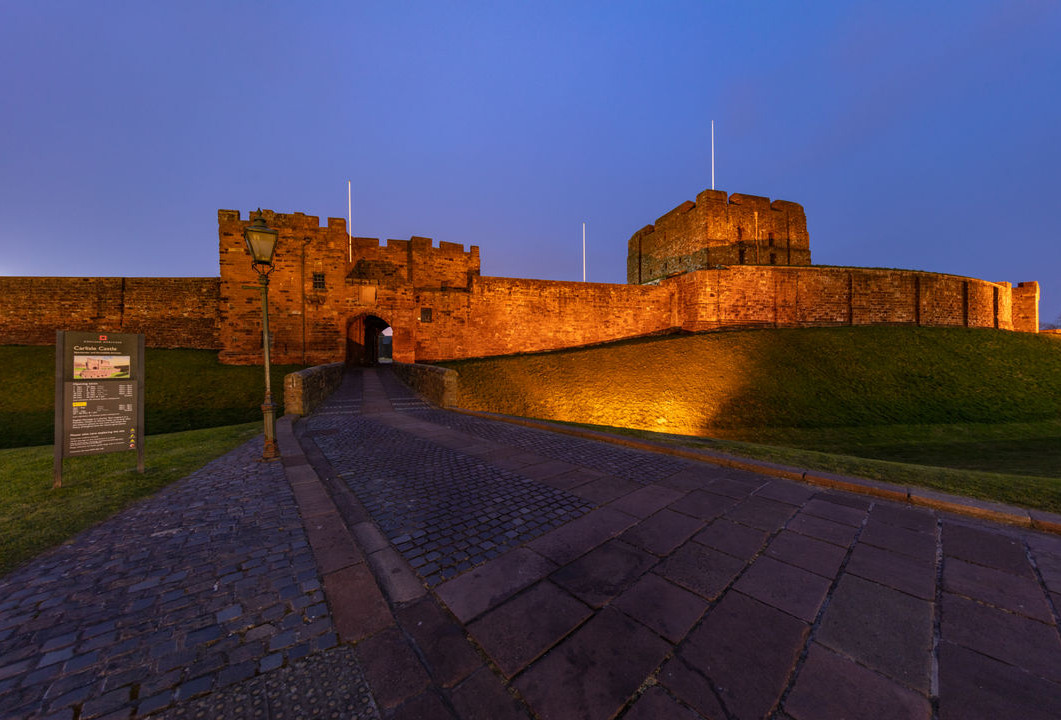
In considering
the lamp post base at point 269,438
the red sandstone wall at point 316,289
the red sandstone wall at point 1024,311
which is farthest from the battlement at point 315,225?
the red sandstone wall at point 1024,311

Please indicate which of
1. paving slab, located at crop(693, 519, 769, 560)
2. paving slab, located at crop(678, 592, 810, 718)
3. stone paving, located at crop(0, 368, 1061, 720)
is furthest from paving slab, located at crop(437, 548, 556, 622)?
paving slab, located at crop(693, 519, 769, 560)

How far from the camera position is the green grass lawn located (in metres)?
2.89

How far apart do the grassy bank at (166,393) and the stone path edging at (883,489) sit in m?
12.6

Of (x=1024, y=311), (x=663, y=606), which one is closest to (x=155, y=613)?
(x=663, y=606)

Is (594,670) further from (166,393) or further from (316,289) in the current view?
(316,289)

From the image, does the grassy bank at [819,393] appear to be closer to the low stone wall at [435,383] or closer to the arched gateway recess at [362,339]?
the low stone wall at [435,383]

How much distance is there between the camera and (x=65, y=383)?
13.6 feet

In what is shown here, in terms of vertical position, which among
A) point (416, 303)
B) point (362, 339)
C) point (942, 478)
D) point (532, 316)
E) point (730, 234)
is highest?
point (730, 234)

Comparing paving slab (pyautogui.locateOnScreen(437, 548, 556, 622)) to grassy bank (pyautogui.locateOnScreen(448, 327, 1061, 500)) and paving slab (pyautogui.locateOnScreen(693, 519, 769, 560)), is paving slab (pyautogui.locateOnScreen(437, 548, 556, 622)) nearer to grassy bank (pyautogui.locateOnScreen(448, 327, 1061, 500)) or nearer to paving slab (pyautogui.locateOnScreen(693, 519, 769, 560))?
paving slab (pyautogui.locateOnScreen(693, 519, 769, 560))

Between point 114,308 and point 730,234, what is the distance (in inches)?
1630

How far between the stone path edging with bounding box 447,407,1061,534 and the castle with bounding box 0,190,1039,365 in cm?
1666

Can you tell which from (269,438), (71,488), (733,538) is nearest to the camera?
(733,538)

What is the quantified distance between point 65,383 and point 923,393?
2355 centimetres

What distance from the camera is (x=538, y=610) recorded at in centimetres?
206
